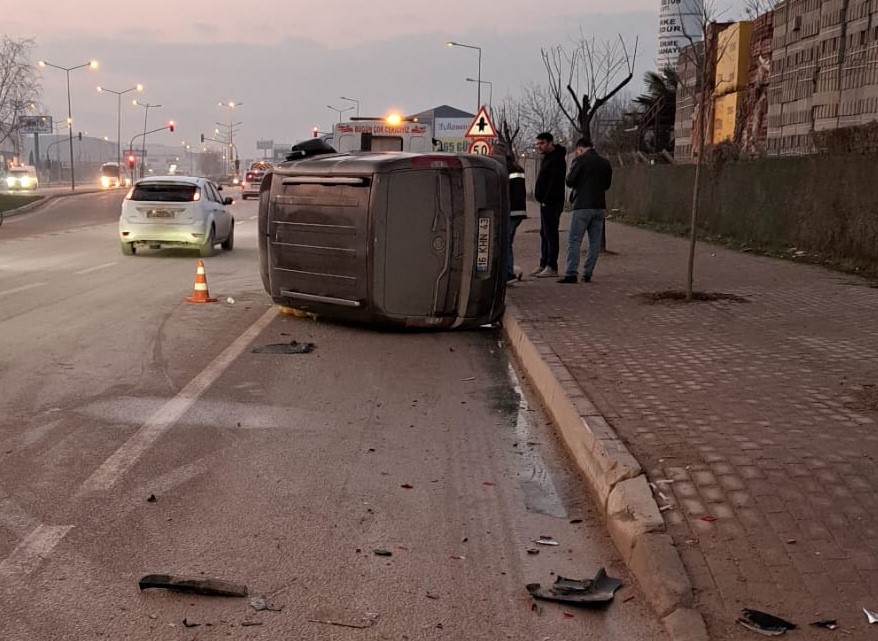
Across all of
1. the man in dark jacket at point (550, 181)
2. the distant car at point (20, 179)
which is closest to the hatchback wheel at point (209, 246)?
the man in dark jacket at point (550, 181)

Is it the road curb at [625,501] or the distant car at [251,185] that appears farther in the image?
the distant car at [251,185]

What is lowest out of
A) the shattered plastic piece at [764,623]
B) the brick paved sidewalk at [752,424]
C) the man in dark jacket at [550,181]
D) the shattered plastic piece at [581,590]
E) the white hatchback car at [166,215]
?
the shattered plastic piece at [581,590]

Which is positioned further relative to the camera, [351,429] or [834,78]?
[834,78]

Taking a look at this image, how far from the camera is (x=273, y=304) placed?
448 inches

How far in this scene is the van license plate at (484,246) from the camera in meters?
9.26

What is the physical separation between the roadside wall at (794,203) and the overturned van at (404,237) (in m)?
6.88

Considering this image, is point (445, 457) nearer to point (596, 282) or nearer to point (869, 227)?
point (596, 282)

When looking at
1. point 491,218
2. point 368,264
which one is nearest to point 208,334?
point 368,264

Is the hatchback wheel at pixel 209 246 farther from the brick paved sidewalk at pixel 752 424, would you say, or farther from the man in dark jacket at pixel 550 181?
the brick paved sidewalk at pixel 752 424

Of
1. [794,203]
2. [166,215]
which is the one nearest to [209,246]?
[166,215]

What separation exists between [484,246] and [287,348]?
7.77ft

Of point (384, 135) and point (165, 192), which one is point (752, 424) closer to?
point (165, 192)

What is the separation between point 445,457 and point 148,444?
6.06ft

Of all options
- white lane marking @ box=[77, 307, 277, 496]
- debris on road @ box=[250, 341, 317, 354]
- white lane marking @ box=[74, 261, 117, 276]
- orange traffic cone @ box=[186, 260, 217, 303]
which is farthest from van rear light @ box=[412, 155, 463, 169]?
white lane marking @ box=[74, 261, 117, 276]
